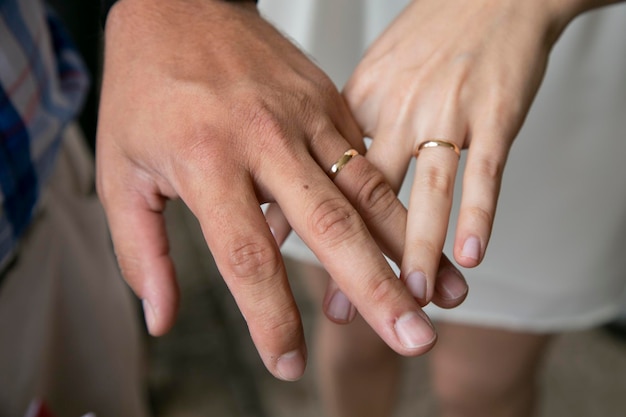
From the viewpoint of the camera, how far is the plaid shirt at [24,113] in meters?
0.69

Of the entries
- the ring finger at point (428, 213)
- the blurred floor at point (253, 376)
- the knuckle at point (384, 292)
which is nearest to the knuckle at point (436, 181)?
the ring finger at point (428, 213)

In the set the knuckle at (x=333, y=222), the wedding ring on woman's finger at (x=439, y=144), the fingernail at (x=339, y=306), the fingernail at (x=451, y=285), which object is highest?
the wedding ring on woman's finger at (x=439, y=144)

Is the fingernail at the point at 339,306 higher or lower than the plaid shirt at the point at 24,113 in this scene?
lower

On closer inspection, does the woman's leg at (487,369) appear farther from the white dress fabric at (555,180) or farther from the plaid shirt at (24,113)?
the plaid shirt at (24,113)

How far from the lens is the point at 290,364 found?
0.55 meters

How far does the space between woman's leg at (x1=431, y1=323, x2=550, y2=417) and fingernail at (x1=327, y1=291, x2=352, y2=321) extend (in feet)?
1.69

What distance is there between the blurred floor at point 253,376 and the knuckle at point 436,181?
3.25 feet

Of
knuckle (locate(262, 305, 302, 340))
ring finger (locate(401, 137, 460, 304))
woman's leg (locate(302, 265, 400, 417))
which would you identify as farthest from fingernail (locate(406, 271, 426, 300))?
woman's leg (locate(302, 265, 400, 417))

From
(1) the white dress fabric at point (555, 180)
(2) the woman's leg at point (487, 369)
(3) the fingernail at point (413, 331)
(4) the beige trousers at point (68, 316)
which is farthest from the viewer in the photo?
(2) the woman's leg at point (487, 369)

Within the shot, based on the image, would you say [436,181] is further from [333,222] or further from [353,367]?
[353,367]

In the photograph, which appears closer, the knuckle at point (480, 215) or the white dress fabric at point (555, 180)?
the knuckle at point (480, 215)

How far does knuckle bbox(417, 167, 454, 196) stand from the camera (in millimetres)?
592

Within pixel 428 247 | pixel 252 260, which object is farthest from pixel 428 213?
pixel 252 260

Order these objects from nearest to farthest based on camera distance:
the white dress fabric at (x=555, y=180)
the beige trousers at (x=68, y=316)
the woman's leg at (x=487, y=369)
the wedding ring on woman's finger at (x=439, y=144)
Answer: the wedding ring on woman's finger at (x=439, y=144)
the beige trousers at (x=68, y=316)
the white dress fabric at (x=555, y=180)
the woman's leg at (x=487, y=369)
